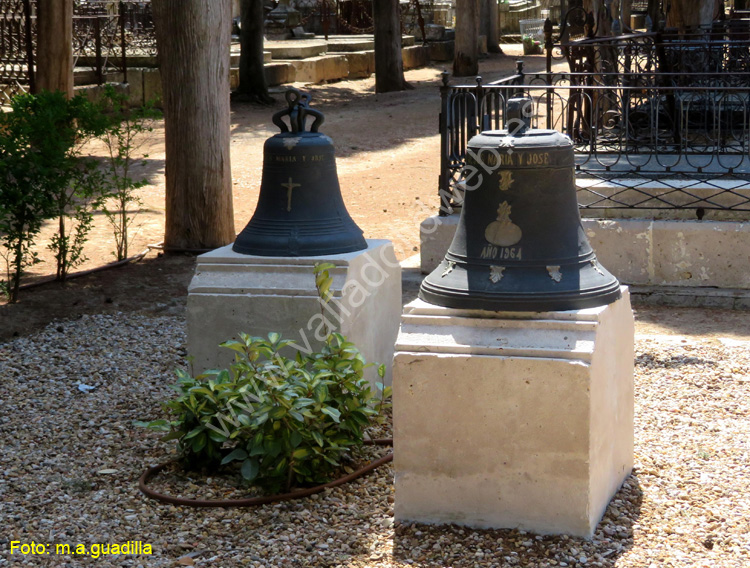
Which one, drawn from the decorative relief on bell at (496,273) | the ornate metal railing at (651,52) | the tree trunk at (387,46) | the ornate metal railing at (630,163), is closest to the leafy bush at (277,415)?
the decorative relief on bell at (496,273)

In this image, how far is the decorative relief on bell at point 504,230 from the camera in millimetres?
3535

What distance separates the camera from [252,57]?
1811 centimetres

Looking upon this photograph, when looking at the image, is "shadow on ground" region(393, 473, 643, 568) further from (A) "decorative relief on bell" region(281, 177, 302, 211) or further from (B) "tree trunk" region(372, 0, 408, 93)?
(B) "tree trunk" region(372, 0, 408, 93)

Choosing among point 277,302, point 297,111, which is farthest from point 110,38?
point 277,302

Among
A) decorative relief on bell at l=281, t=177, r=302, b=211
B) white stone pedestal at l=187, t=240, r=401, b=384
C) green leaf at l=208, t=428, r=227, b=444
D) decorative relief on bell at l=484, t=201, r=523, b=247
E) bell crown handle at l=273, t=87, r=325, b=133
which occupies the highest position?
bell crown handle at l=273, t=87, r=325, b=133

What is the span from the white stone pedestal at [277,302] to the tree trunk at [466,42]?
57.7ft

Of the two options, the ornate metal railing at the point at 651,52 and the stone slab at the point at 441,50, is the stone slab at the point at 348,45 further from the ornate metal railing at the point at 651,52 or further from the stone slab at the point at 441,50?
the ornate metal railing at the point at 651,52

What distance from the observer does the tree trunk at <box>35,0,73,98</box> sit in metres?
13.7

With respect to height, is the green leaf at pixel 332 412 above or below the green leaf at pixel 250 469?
above

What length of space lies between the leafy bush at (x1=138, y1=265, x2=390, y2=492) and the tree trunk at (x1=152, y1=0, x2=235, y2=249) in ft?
14.3

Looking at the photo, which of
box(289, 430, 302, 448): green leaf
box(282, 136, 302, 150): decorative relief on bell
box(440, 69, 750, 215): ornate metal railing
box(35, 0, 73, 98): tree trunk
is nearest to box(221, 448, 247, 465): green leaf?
box(289, 430, 302, 448): green leaf

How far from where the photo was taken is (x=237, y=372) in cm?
394

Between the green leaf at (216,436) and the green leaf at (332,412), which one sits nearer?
the green leaf at (332,412)

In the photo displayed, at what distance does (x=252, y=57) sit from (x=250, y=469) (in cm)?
1539
